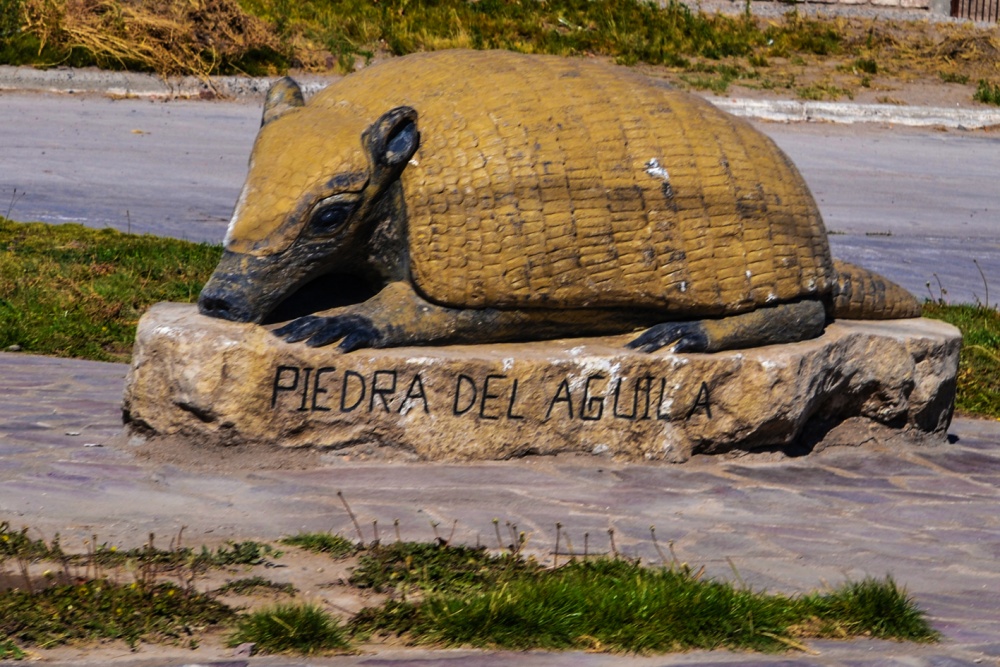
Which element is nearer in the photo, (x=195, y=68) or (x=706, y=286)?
(x=706, y=286)

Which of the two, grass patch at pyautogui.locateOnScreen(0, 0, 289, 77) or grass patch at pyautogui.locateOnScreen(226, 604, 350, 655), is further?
grass patch at pyautogui.locateOnScreen(0, 0, 289, 77)

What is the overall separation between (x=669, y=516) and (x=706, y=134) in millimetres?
1842

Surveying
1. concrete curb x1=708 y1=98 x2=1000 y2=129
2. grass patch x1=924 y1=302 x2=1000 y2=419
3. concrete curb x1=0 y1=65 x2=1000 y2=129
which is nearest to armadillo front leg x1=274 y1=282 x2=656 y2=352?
grass patch x1=924 y1=302 x2=1000 y2=419

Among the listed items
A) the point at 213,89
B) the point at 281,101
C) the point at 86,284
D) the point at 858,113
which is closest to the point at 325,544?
the point at 281,101

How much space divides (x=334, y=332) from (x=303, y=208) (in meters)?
0.54

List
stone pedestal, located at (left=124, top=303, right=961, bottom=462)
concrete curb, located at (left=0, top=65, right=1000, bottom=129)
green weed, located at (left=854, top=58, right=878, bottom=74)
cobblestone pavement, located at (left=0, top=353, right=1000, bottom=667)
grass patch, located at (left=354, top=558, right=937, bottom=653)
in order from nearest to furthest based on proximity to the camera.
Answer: grass patch, located at (left=354, top=558, right=937, bottom=653) → cobblestone pavement, located at (left=0, top=353, right=1000, bottom=667) → stone pedestal, located at (left=124, top=303, right=961, bottom=462) → concrete curb, located at (left=0, top=65, right=1000, bottom=129) → green weed, located at (left=854, top=58, right=878, bottom=74)

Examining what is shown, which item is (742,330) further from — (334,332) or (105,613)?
(105,613)

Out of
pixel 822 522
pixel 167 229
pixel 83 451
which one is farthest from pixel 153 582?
pixel 167 229

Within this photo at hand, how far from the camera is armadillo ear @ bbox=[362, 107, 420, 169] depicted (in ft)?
17.8

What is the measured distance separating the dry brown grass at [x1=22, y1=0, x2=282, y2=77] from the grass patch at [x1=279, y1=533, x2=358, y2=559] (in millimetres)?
10273

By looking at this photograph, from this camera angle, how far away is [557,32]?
16.8 meters

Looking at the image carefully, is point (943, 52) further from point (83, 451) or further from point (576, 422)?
point (83, 451)

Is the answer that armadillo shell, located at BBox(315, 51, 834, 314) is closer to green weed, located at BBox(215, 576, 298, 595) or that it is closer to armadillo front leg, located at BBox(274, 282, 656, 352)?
armadillo front leg, located at BBox(274, 282, 656, 352)

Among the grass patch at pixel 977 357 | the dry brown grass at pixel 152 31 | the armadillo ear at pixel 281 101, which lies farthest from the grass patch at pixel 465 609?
the dry brown grass at pixel 152 31
